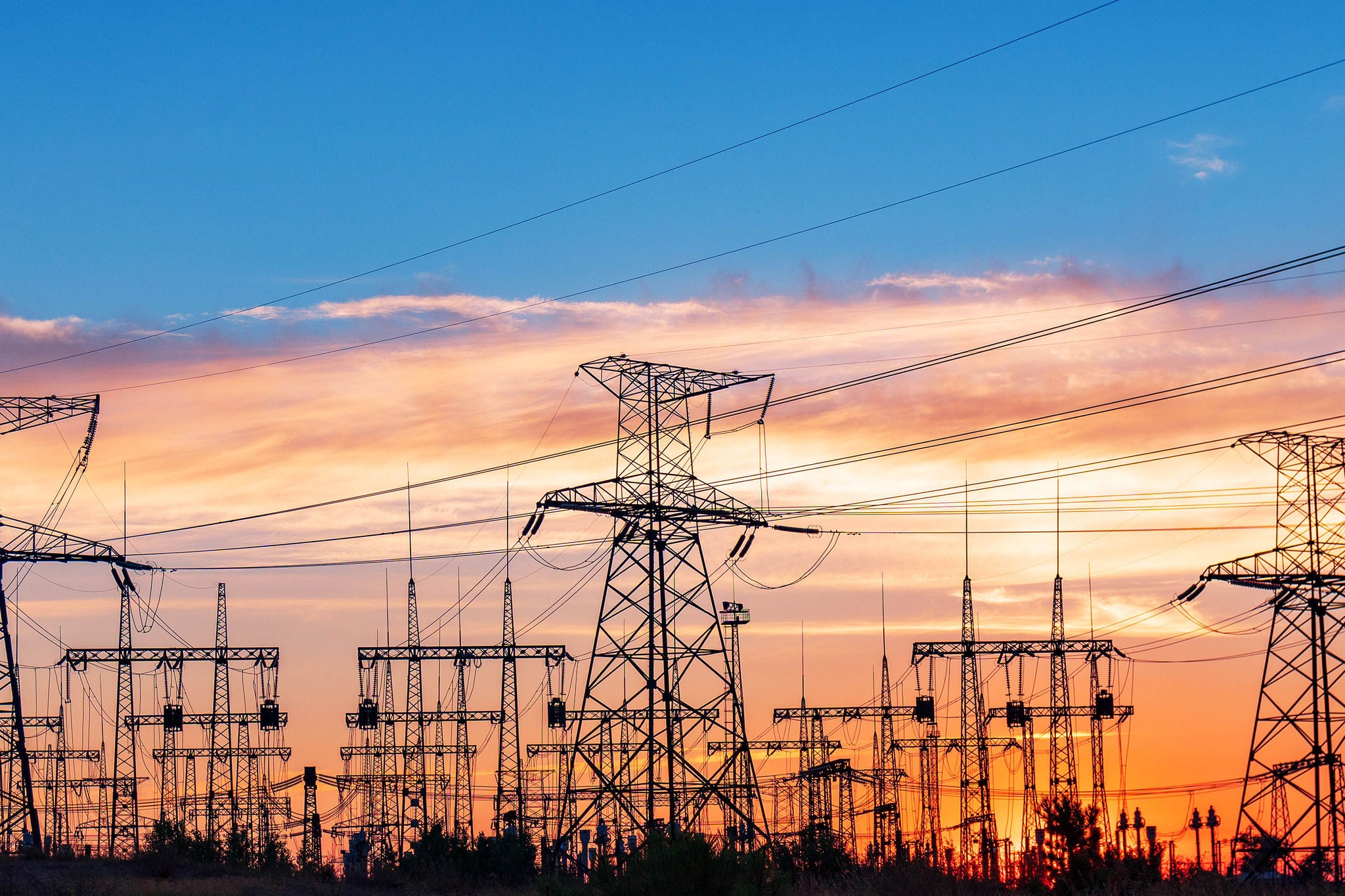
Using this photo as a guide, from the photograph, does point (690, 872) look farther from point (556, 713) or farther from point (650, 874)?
point (556, 713)

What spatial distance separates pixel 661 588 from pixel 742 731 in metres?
4.24

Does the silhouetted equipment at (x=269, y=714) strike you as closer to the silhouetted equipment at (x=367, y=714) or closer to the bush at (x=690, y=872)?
the silhouetted equipment at (x=367, y=714)

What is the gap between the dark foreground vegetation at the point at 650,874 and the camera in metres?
26.9

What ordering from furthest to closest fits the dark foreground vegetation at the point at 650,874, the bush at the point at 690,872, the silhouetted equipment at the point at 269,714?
the silhouetted equipment at the point at 269,714 → the dark foreground vegetation at the point at 650,874 → the bush at the point at 690,872

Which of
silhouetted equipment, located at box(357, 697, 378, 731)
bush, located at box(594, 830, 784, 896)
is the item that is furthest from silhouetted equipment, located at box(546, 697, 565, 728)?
bush, located at box(594, 830, 784, 896)

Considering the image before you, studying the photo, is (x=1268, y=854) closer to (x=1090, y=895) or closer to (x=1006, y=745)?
(x=1090, y=895)

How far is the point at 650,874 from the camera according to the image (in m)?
26.5

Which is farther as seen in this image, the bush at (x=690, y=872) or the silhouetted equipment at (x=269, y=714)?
the silhouetted equipment at (x=269, y=714)

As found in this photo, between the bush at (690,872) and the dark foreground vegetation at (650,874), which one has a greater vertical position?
the bush at (690,872)

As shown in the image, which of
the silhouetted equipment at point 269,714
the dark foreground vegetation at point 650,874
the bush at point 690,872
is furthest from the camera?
the silhouetted equipment at point 269,714

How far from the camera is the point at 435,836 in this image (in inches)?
1980

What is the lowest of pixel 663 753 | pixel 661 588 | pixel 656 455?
pixel 663 753

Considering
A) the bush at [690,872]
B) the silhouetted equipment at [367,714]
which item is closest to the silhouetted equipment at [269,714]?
the silhouetted equipment at [367,714]

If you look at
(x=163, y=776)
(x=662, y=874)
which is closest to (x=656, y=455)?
(x=662, y=874)
